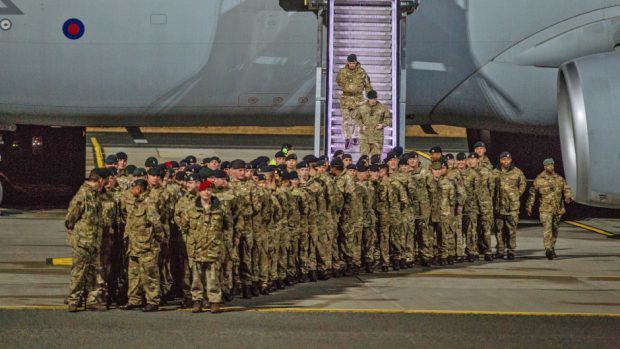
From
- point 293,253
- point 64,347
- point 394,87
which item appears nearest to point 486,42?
point 394,87

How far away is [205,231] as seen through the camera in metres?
15.0

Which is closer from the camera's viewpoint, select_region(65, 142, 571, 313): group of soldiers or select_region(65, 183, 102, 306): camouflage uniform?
select_region(65, 183, 102, 306): camouflage uniform

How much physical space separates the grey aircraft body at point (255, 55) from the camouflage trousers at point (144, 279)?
11.1 meters

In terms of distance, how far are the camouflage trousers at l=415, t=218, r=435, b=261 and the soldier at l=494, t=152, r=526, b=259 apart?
176 centimetres

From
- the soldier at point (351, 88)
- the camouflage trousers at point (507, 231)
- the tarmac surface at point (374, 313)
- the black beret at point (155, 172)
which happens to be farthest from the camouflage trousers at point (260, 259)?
the soldier at point (351, 88)

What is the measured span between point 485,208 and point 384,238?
Result: 9.24 feet

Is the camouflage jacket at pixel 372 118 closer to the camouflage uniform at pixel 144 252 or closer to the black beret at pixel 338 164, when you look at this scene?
the black beret at pixel 338 164

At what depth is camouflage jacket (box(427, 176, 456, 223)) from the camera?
67.6 feet

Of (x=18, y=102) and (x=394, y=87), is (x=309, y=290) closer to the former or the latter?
(x=394, y=87)

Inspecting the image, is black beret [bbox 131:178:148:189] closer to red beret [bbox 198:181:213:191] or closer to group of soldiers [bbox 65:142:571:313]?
group of soldiers [bbox 65:142:571:313]

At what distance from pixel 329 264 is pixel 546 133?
967 centimetres

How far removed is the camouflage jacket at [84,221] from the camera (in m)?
14.9

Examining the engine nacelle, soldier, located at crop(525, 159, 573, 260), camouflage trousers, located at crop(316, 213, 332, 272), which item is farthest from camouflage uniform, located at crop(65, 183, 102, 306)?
soldier, located at crop(525, 159, 573, 260)

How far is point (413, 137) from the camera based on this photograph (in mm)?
55906
